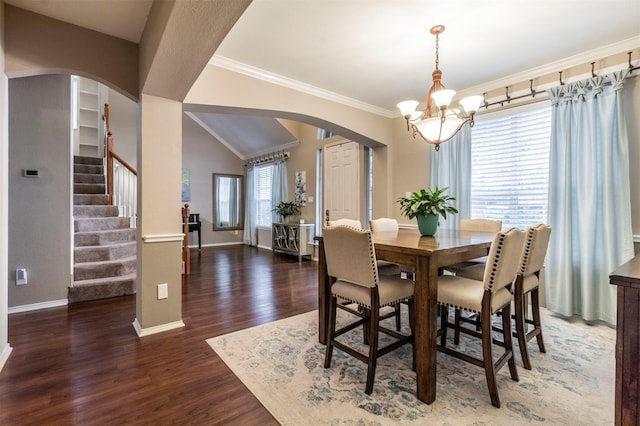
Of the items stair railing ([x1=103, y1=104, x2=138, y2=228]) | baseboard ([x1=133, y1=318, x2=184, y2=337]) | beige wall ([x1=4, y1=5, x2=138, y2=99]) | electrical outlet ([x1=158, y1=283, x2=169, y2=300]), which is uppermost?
beige wall ([x1=4, y1=5, x2=138, y2=99])

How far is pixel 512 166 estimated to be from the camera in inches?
132

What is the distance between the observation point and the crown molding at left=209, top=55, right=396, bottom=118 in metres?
2.91

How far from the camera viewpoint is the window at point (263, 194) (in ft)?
24.5

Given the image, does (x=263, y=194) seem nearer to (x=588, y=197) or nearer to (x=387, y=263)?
(x=387, y=263)

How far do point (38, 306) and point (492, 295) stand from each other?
426 centimetres

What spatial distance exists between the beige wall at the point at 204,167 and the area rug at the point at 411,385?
19.4 ft

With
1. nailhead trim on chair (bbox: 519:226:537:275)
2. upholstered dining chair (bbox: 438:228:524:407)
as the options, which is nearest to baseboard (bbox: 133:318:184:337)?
upholstered dining chair (bbox: 438:228:524:407)

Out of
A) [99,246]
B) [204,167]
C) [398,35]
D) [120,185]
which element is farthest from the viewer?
[204,167]

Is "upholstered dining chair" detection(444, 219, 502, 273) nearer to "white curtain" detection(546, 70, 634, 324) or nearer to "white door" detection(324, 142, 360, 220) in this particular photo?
"white curtain" detection(546, 70, 634, 324)

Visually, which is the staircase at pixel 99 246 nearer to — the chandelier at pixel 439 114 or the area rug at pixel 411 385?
the area rug at pixel 411 385

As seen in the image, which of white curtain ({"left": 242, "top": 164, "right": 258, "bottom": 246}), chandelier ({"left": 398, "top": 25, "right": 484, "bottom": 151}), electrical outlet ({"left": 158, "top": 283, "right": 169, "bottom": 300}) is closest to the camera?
chandelier ({"left": 398, "top": 25, "right": 484, "bottom": 151})

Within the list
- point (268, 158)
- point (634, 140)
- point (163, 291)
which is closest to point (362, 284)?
point (163, 291)

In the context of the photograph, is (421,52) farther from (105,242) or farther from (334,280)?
(105,242)

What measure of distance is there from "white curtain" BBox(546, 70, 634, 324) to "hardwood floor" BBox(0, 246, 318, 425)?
2.61 meters
